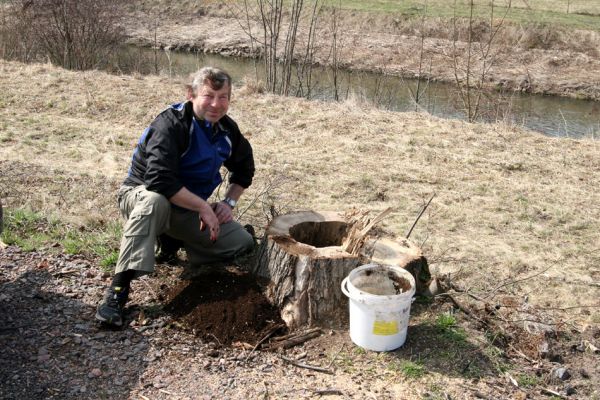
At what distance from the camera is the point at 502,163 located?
21.4 ft

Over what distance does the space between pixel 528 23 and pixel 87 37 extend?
12.9 m

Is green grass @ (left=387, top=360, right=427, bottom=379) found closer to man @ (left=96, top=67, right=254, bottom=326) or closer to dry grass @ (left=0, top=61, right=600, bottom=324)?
man @ (left=96, top=67, right=254, bottom=326)

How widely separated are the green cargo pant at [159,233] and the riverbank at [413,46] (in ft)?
39.4

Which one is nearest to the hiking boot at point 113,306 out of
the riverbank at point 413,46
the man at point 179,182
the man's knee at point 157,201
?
the man at point 179,182

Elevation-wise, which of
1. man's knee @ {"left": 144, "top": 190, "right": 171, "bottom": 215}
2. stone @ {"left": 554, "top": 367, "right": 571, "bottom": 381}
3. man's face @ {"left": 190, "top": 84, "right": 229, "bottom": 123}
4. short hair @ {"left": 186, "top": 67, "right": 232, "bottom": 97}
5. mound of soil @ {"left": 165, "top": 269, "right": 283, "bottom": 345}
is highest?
short hair @ {"left": 186, "top": 67, "right": 232, "bottom": 97}

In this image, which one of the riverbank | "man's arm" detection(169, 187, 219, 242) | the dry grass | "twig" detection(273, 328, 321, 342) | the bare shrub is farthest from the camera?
the riverbank

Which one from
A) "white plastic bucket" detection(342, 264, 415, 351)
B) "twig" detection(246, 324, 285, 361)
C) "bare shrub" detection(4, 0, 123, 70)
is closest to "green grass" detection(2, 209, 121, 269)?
"twig" detection(246, 324, 285, 361)

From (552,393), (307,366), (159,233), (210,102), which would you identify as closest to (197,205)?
(159,233)

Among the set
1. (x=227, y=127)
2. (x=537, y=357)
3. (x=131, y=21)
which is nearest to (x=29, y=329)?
(x=227, y=127)

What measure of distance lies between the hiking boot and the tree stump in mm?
740

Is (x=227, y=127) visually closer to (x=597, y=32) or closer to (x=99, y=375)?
(x=99, y=375)

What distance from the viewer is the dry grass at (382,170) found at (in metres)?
4.63

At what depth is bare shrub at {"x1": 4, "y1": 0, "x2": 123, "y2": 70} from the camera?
12.1 metres

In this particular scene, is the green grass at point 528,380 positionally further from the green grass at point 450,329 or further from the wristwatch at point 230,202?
the wristwatch at point 230,202
